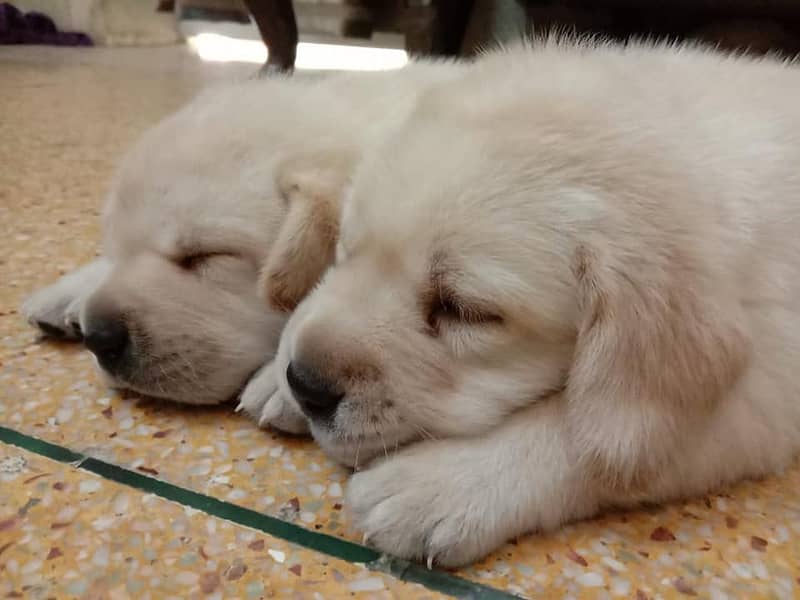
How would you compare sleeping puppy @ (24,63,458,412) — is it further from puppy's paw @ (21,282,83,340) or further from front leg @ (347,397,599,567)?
front leg @ (347,397,599,567)

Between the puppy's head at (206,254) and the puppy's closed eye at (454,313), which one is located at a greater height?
the puppy's closed eye at (454,313)

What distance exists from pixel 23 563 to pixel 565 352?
75cm

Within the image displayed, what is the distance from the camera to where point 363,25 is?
300 inches

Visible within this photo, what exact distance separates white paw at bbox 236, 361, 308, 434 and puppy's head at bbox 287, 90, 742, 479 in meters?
0.14

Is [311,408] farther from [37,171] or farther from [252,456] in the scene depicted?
[37,171]

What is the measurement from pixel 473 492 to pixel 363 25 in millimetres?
7100

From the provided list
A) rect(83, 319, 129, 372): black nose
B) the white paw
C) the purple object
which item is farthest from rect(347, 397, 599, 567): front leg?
the purple object

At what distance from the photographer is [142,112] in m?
4.27

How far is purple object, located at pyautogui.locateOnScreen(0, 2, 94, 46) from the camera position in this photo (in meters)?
6.62

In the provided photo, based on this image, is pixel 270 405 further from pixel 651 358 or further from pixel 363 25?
pixel 363 25

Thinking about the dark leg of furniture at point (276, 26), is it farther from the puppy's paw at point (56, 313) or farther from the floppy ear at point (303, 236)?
the floppy ear at point (303, 236)

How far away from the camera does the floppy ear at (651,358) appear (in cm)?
105

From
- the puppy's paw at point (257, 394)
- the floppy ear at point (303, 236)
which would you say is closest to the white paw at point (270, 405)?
the puppy's paw at point (257, 394)

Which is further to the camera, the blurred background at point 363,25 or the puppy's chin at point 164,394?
the blurred background at point 363,25
